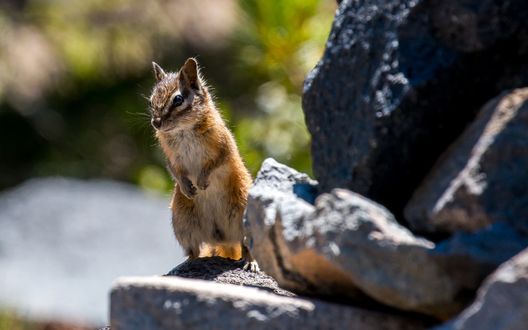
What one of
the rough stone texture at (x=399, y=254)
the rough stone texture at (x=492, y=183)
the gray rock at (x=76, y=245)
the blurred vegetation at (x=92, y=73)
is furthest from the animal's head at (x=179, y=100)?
the blurred vegetation at (x=92, y=73)

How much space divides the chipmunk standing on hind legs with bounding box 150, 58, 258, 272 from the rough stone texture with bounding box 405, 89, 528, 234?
2.23 meters

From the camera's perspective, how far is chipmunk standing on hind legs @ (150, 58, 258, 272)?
5.01 metres

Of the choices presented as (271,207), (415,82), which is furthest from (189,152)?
(415,82)

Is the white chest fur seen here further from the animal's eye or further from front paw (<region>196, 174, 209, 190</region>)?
the animal's eye

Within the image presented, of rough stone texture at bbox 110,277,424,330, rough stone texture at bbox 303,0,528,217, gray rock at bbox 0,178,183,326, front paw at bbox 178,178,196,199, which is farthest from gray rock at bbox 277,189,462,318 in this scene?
gray rock at bbox 0,178,183,326

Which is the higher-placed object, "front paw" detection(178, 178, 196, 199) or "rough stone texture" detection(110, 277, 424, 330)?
"front paw" detection(178, 178, 196, 199)

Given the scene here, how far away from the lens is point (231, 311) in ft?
9.13

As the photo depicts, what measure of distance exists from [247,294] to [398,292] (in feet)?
1.52

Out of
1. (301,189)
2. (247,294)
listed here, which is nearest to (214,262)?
(301,189)

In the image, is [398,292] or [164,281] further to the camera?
[164,281]

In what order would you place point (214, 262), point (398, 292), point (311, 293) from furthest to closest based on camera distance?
point (214, 262) → point (311, 293) → point (398, 292)

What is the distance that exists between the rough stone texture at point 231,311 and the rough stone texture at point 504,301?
1.41 ft

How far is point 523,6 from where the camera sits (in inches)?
112

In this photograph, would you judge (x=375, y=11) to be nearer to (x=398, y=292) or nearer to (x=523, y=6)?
(x=523, y=6)
